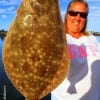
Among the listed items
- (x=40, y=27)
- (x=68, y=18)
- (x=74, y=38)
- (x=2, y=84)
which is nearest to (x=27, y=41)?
(x=40, y=27)

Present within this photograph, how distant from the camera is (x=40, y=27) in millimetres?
907

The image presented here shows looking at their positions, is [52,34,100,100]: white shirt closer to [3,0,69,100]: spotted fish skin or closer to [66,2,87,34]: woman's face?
[66,2,87,34]: woman's face

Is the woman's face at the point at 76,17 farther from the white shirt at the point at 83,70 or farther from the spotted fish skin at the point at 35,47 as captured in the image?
the spotted fish skin at the point at 35,47

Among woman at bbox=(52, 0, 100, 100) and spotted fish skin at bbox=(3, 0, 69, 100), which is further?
woman at bbox=(52, 0, 100, 100)

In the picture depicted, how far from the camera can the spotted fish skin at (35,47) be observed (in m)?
0.90

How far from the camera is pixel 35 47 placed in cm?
91

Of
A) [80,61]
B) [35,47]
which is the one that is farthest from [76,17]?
[35,47]

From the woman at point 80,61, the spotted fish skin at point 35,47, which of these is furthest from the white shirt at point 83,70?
the spotted fish skin at point 35,47

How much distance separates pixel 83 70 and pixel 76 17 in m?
0.29

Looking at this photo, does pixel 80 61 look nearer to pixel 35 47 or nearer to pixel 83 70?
pixel 83 70

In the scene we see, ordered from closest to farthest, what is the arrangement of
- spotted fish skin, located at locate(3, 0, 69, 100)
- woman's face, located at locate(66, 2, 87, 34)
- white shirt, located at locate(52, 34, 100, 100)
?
spotted fish skin, located at locate(3, 0, 69, 100)
woman's face, located at locate(66, 2, 87, 34)
white shirt, located at locate(52, 34, 100, 100)

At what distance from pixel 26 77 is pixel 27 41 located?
77 millimetres

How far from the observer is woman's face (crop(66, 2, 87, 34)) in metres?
1.63

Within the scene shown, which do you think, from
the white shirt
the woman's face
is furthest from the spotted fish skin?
the white shirt
